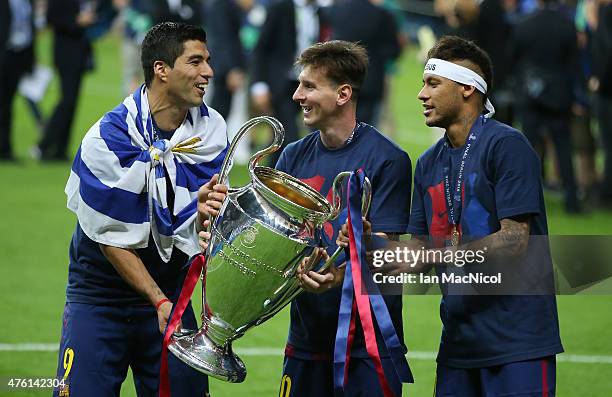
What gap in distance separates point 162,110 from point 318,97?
69cm

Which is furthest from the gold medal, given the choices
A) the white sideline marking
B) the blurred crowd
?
the blurred crowd

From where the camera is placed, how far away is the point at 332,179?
5223 mm

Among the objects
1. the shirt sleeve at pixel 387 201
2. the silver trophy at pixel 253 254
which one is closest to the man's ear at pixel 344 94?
the shirt sleeve at pixel 387 201

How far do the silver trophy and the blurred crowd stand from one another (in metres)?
7.36

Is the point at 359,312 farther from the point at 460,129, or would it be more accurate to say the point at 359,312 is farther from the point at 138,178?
the point at 138,178

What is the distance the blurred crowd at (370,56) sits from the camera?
506 inches

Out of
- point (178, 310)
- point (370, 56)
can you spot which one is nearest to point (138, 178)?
point (178, 310)

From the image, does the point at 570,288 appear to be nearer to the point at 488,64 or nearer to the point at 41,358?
the point at 488,64

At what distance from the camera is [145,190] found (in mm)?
5203

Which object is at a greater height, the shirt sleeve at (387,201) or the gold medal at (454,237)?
the shirt sleeve at (387,201)

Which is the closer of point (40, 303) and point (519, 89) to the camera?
point (40, 303)

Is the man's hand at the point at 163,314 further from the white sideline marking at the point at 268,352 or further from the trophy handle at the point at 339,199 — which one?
the white sideline marking at the point at 268,352

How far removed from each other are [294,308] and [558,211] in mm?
8435

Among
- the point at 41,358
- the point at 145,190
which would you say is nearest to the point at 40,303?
the point at 41,358
